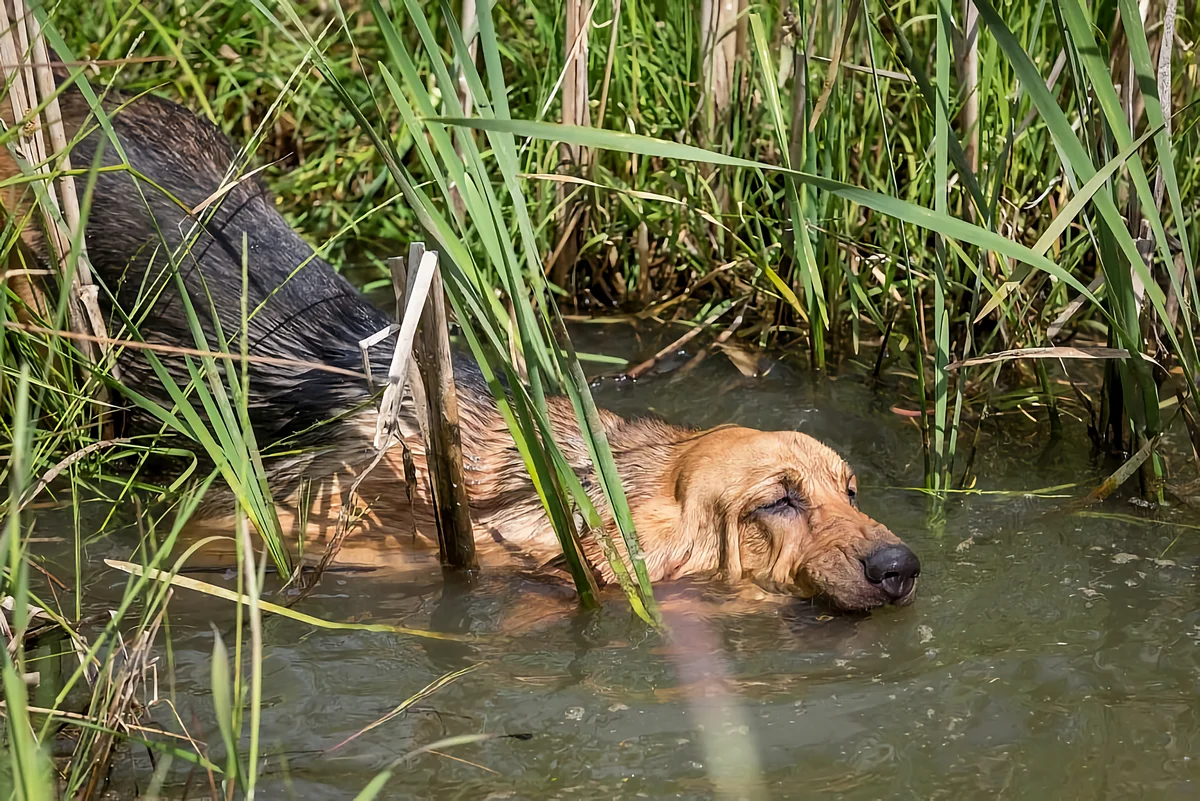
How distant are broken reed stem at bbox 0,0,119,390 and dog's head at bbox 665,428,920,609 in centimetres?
164

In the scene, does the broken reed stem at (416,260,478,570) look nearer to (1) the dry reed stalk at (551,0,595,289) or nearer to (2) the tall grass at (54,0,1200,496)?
(2) the tall grass at (54,0,1200,496)

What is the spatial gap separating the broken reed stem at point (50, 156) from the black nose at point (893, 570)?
81.2 inches

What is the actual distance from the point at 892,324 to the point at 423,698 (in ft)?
7.82

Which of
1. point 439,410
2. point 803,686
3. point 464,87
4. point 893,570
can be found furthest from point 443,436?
point 464,87

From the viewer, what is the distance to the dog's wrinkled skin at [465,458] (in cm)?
356

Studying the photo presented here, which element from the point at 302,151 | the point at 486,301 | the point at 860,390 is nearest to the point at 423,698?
the point at 486,301

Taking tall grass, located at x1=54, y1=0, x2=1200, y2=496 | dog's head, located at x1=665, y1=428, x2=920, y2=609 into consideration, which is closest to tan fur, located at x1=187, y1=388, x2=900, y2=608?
dog's head, located at x1=665, y1=428, x2=920, y2=609

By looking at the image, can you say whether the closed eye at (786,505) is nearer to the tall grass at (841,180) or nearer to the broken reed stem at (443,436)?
the tall grass at (841,180)

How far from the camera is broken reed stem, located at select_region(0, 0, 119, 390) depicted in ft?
11.2

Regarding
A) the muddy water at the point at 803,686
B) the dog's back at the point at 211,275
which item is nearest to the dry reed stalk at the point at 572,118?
the dog's back at the point at 211,275

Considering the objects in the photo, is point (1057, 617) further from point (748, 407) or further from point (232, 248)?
point (232, 248)

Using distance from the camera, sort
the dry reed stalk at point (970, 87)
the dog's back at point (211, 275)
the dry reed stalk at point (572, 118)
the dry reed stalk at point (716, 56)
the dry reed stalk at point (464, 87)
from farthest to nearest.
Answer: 1. the dry reed stalk at point (716, 56)
2. the dry reed stalk at point (572, 118)
3. the dry reed stalk at point (464, 87)
4. the dry reed stalk at point (970, 87)
5. the dog's back at point (211, 275)

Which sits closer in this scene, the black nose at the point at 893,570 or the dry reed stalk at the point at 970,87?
the black nose at the point at 893,570

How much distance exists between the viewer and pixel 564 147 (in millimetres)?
5105
